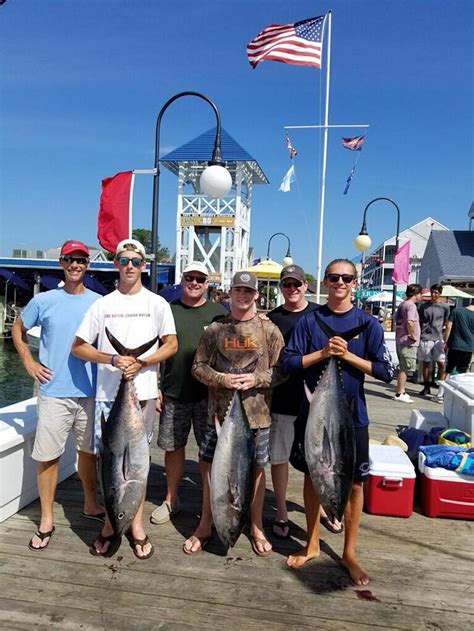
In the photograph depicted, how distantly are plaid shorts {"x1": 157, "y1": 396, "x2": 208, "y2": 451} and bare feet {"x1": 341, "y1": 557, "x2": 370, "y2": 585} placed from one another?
1190mm

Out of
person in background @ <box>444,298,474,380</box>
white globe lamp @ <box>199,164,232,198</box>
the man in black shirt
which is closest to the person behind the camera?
the man in black shirt

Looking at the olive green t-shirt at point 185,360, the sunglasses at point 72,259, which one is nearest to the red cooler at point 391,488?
the olive green t-shirt at point 185,360

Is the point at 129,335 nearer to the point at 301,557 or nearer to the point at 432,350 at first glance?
the point at 301,557

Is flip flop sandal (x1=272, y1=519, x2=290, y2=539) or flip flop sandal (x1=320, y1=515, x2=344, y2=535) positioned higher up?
flip flop sandal (x1=272, y1=519, x2=290, y2=539)

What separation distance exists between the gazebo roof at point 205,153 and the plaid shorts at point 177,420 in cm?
1556

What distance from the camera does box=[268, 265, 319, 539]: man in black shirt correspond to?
301 centimetres

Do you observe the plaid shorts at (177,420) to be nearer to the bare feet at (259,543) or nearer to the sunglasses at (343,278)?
the bare feet at (259,543)

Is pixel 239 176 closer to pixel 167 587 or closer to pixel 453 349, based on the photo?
pixel 453 349

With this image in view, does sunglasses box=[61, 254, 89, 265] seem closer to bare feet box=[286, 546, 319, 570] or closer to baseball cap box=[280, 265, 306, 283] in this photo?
baseball cap box=[280, 265, 306, 283]

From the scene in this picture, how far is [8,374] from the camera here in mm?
19344

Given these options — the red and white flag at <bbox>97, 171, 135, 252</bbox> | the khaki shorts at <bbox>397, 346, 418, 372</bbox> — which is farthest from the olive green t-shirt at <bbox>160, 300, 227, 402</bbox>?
the khaki shorts at <bbox>397, 346, 418, 372</bbox>

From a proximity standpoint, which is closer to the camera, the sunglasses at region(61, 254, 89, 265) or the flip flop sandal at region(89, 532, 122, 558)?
the flip flop sandal at region(89, 532, 122, 558)

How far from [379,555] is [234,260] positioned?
→ 15985mm

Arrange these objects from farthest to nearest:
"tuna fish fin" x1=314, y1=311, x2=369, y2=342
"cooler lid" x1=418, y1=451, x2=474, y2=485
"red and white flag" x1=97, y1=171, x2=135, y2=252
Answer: "red and white flag" x1=97, y1=171, x2=135, y2=252
"cooler lid" x1=418, y1=451, x2=474, y2=485
"tuna fish fin" x1=314, y1=311, x2=369, y2=342
